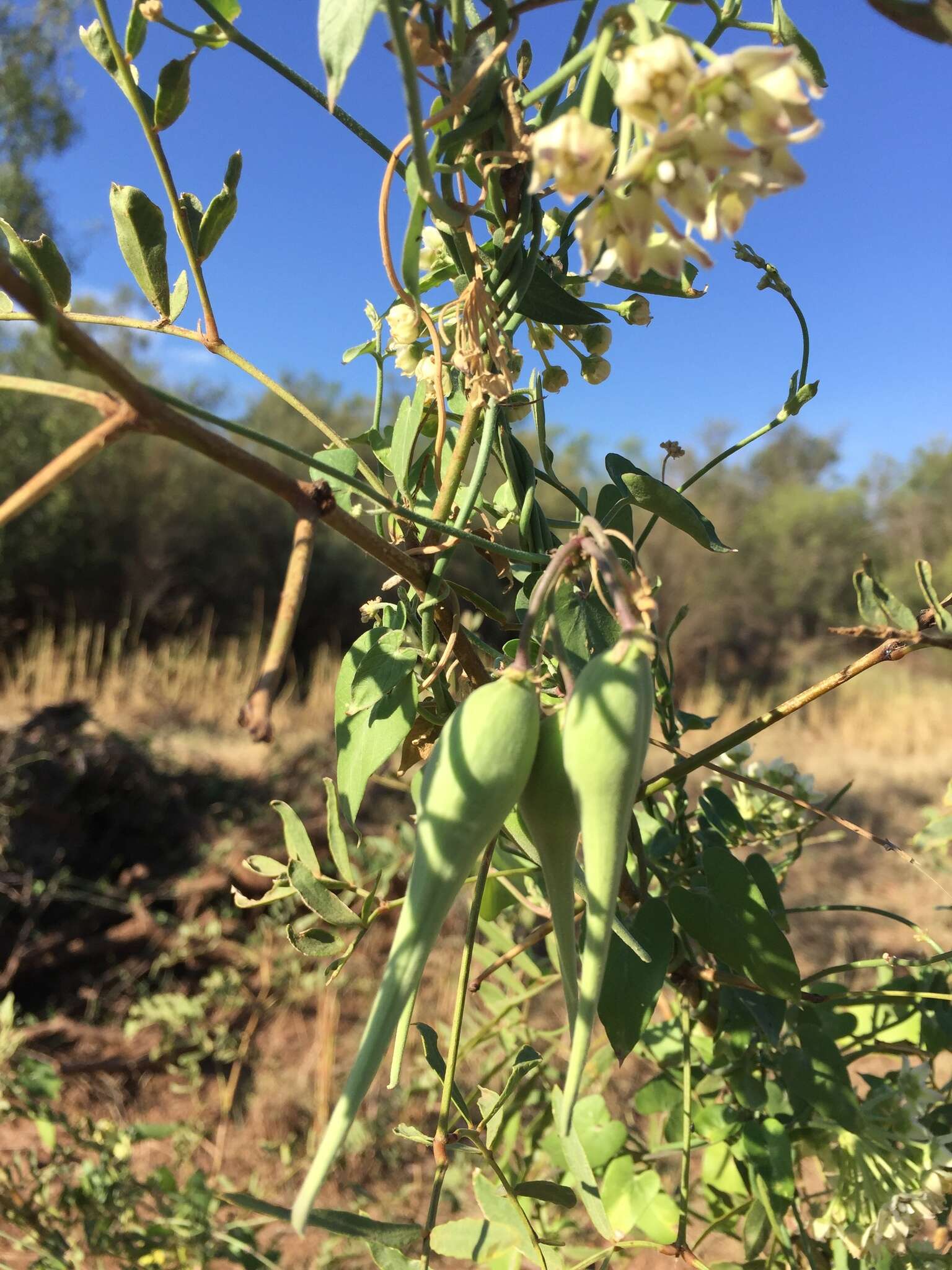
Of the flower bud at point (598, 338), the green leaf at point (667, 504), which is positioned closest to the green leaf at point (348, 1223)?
the green leaf at point (667, 504)

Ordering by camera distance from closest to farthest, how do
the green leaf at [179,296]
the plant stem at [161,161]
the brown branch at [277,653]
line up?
the brown branch at [277,653] < the plant stem at [161,161] < the green leaf at [179,296]

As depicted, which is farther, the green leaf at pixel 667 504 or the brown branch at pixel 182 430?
the green leaf at pixel 667 504

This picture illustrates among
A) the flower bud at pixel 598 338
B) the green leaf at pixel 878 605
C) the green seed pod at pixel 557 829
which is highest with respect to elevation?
the flower bud at pixel 598 338

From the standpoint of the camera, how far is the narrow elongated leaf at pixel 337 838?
1.35ft

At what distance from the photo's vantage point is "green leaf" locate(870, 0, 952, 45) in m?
0.25

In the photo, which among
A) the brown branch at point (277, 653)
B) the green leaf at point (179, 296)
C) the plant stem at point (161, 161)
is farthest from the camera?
the green leaf at point (179, 296)

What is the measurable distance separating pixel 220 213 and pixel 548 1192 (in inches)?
18.8

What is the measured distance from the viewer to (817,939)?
249 centimetres

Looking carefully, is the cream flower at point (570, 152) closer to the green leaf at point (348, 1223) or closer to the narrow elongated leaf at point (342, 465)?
the narrow elongated leaf at point (342, 465)

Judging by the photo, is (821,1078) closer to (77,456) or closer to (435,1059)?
(435,1059)

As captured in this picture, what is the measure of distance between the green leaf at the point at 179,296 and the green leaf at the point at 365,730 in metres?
0.19

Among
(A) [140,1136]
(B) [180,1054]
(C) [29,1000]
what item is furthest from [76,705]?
(A) [140,1136]

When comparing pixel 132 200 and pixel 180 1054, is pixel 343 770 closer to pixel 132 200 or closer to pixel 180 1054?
pixel 132 200

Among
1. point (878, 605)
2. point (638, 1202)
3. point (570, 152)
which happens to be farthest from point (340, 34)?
point (638, 1202)
